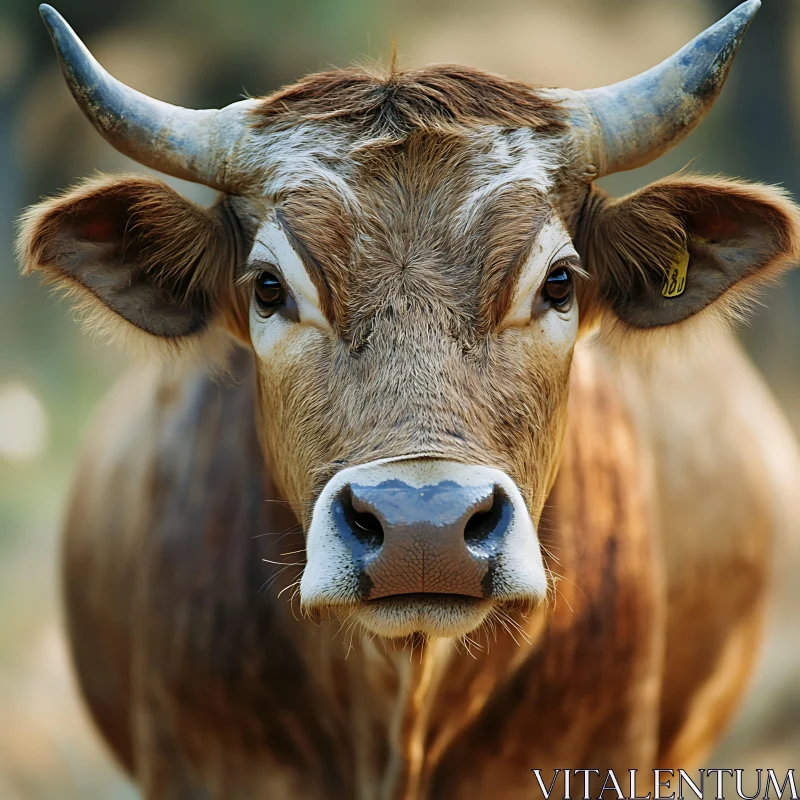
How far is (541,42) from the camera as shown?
46.0 feet

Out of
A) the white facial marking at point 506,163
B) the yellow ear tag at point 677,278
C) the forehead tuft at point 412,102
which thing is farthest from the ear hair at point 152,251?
the yellow ear tag at point 677,278

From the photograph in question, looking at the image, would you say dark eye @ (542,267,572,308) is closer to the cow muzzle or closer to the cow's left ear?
the cow's left ear

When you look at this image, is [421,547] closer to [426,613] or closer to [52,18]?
[426,613]

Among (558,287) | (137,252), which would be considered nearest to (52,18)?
(137,252)

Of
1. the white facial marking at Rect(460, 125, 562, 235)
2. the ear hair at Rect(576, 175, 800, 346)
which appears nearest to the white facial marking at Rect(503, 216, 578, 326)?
the white facial marking at Rect(460, 125, 562, 235)

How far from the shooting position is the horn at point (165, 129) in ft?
11.8

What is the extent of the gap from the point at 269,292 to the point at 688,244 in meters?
1.32

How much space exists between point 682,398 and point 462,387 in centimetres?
297

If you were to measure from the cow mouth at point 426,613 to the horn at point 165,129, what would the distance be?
4.67 feet

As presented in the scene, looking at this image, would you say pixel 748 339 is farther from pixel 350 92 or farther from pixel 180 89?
pixel 350 92

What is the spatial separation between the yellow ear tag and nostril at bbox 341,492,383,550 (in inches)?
57.2

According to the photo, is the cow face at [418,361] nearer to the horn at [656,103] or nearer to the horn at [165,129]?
the horn at [656,103]

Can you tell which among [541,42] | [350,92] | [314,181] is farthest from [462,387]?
[541,42]

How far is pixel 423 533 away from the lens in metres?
2.85
